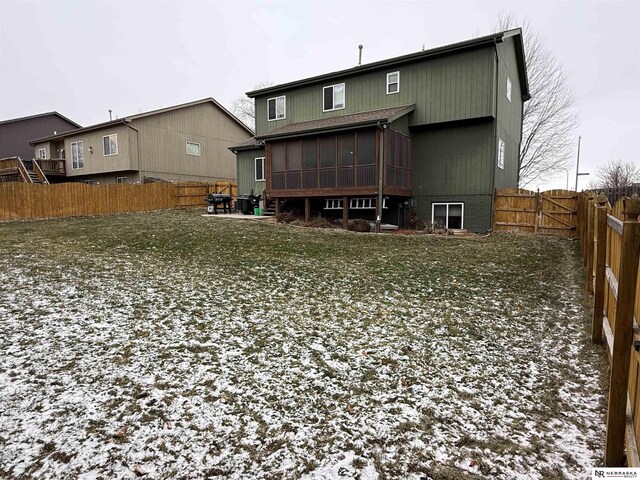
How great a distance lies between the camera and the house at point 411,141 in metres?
13.6

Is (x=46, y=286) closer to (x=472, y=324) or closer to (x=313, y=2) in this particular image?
(x=472, y=324)

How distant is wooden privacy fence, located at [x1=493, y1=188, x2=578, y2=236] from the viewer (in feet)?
43.5

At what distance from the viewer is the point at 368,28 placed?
33531 mm

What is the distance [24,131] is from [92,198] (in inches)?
744

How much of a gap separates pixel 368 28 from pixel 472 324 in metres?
35.8

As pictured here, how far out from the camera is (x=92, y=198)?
1952 cm

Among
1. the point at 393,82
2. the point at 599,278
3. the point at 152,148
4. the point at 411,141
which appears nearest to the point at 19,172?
the point at 152,148

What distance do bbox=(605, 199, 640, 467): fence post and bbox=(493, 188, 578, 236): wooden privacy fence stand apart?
13.1 meters

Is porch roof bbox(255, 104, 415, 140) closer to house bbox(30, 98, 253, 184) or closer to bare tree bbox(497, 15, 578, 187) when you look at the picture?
house bbox(30, 98, 253, 184)

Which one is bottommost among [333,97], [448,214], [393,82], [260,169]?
[448,214]

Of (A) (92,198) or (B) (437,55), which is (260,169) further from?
(B) (437,55)

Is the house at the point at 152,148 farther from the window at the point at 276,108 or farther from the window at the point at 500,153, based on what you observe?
the window at the point at 500,153

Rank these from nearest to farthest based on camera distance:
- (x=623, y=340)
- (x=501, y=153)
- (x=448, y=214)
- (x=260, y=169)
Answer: (x=623, y=340) < (x=448, y=214) < (x=501, y=153) < (x=260, y=169)

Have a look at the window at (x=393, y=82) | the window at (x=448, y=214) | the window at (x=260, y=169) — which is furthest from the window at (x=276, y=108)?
the window at (x=448, y=214)
